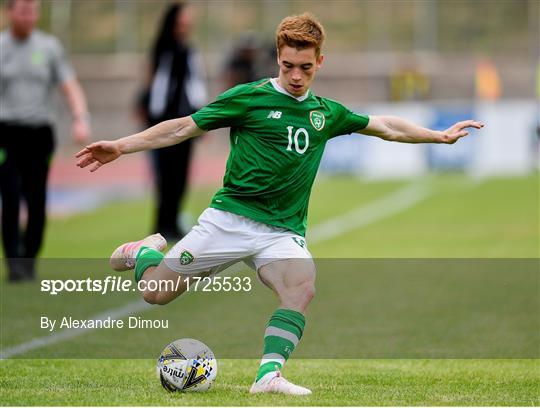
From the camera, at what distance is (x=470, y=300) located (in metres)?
11.1

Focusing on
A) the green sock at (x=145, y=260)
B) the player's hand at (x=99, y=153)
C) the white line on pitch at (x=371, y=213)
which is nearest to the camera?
the player's hand at (x=99, y=153)

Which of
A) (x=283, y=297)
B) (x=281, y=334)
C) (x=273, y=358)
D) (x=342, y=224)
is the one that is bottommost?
(x=342, y=224)

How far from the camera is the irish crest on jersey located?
22.9 feet

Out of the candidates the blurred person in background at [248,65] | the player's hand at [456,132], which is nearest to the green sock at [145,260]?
the player's hand at [456,132]

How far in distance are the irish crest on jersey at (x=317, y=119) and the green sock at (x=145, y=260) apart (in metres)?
1.22

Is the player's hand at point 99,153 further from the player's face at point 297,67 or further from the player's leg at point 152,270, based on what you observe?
the player's face at point 297,67

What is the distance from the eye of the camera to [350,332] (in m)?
9.28

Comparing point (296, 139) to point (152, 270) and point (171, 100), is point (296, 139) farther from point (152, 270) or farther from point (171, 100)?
point (171, 100)

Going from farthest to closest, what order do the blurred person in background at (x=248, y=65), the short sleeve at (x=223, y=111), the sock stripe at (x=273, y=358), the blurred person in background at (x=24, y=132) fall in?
the blurred person in background at (x=248, y=65) < the blurred person in background at (x=24, y=132) < the short sleeve at (x=223, y=111) < the sock stripe at (x=273, y=358)

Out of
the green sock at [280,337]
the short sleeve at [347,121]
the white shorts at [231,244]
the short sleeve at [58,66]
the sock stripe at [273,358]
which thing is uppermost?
the short sleeve at [347,121]

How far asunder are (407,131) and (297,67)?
3.29 feet

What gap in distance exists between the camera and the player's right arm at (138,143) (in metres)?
6.71

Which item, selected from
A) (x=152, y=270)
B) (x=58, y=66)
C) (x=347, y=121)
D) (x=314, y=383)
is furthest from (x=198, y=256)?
(x=58, y=66)

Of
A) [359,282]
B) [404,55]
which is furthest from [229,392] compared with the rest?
[404,55]
